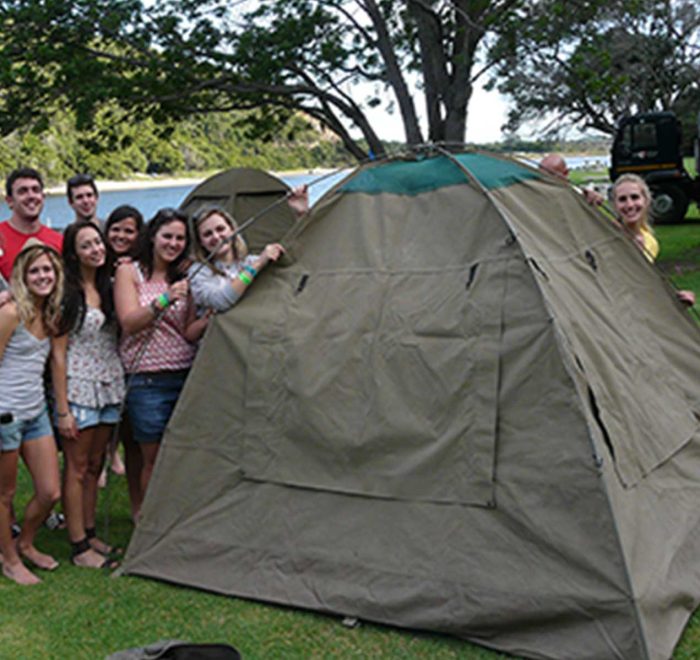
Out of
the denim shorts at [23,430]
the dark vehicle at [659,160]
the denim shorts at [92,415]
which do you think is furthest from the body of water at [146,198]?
the dark vehicle at [659,160]

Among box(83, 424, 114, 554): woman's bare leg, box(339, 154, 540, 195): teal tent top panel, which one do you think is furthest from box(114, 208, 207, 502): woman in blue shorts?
box(339, 154, 540, 195): teal tent top panel

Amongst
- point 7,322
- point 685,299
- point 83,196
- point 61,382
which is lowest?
point 61,382

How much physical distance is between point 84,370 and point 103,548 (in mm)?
925

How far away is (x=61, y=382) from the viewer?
412 centimetres

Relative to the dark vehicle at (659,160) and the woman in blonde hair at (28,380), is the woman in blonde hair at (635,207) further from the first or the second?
the dark vehicle at (659,160)

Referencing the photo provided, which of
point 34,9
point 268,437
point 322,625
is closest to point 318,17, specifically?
point 34,9

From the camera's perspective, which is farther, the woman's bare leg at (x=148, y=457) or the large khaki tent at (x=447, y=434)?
the woman's bare leg at (x=148, y=457)

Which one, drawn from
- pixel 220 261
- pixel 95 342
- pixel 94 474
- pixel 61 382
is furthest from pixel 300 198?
pixel 94 474

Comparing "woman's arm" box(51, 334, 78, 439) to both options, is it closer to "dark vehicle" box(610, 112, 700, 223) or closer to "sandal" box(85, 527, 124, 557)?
"sandal" box(85, 527, 124, 557)

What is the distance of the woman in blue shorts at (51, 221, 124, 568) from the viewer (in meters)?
4.13

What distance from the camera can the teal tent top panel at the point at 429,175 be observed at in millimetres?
3990

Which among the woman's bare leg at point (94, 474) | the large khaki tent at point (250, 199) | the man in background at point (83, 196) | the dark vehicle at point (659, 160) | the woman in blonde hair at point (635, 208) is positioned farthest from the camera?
the dark vehicle at point (659, 160)

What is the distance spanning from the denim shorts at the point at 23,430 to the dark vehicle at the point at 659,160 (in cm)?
1877

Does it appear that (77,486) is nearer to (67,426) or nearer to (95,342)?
(67,426)
